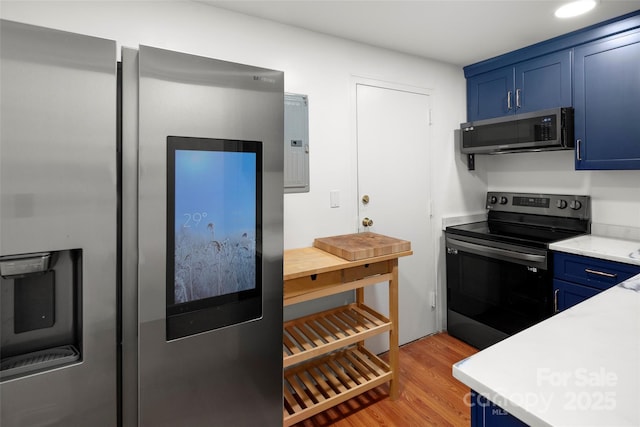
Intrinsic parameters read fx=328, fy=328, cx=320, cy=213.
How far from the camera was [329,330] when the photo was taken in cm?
203

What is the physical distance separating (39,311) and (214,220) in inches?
23.3

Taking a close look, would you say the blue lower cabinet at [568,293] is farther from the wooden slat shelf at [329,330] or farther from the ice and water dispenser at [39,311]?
the ice and water dispenser at [39,311]

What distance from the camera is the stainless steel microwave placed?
2.30 metres

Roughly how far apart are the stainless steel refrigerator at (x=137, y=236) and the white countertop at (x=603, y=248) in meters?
1.87

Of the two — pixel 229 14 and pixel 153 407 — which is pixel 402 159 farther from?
pixel 153 407

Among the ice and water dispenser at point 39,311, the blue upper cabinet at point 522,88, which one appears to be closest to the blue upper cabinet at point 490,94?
the blue upper cabinet at point 522,88

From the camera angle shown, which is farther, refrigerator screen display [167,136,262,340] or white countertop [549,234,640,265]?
white countertop [549,234,640,265]

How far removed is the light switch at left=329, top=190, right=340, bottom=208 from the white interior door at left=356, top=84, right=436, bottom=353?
0.19 m

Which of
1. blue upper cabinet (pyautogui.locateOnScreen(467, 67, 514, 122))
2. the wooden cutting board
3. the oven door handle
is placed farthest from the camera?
blue upper cabinet (pyautogui.locateOnScreen(467, 67, 514, 122))

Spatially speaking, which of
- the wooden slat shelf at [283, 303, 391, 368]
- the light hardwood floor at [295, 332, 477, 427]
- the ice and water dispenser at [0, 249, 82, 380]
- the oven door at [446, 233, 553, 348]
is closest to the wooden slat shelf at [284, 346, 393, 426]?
the light hardwood floor at [295, 332, 477, 427]

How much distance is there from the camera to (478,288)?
261cm

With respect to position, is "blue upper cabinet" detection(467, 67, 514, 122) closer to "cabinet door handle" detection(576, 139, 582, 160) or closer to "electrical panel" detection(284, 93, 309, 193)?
"cabinet door handle" detection(576, 139, 582, 160)

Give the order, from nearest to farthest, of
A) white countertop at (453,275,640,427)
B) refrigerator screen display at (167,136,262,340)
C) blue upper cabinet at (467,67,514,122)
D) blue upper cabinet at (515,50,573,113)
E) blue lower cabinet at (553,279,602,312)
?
white countertop at (453,275,640,427)
refrigerator screen display at (167,136,262,340)
blue lower cabinet at (553,279,602,312)
blue upper cabinet at (515,50,573,113)
blue upper cabinet at (467,67,514,122)

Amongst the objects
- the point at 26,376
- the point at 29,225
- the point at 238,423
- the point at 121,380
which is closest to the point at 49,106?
the point at 29,225
